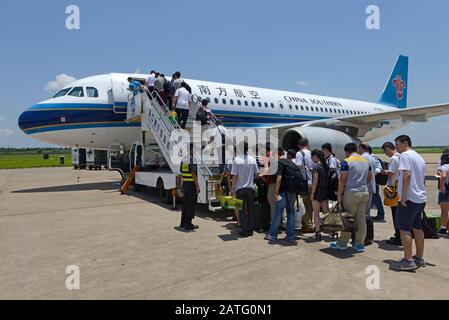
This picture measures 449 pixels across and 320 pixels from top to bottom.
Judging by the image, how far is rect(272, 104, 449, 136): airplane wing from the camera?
1212cm

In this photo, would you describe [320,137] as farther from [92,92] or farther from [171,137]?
[92,92]

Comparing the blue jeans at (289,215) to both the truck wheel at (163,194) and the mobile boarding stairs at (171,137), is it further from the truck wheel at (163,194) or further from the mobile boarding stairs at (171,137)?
the truck wheel at (163,194)

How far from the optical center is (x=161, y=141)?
9.72 meters

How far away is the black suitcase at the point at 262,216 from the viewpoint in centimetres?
664

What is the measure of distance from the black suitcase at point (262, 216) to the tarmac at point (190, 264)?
38 cm

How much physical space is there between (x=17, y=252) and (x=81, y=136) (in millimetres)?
7126

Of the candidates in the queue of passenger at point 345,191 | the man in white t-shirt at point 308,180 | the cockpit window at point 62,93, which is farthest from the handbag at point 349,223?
the cockpit window at point 62,93

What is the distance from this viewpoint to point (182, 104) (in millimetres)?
10211

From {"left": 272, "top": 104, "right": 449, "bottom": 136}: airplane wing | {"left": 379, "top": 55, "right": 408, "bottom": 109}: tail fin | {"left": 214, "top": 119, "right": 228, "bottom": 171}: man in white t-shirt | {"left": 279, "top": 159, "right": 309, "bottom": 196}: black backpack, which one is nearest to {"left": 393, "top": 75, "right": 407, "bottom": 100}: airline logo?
{"left": 379, "top": 55, "right": 408, "bottom": 109}: tail fin

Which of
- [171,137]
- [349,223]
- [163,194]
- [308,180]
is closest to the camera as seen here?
[349,223]

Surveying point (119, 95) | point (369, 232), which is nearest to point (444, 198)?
point (369, 232)

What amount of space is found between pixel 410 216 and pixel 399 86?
80.9 ft

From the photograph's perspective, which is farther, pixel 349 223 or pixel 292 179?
pixel 292 179
